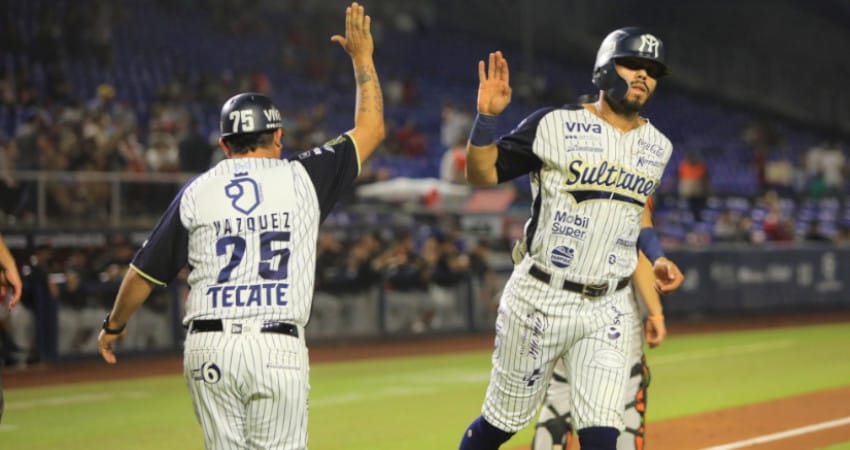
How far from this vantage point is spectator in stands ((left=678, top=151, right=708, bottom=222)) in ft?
80.4

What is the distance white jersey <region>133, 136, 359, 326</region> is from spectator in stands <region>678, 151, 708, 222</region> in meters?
20.5

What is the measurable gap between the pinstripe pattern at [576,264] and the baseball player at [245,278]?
117 cm

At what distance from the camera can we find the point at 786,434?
30.9 ft

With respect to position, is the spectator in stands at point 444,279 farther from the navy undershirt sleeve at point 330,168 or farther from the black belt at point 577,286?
the navy undershirt sleeve at point 330,168

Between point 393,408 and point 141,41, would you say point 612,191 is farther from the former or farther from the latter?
point 141,41

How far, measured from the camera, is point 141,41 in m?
25.2

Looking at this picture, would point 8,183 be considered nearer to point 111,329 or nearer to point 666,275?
point 111,329

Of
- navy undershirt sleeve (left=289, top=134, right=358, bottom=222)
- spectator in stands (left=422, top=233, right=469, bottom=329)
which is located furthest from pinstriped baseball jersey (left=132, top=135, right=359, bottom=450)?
spectator in stands (left=422, top=233, right=469, bottom=329)

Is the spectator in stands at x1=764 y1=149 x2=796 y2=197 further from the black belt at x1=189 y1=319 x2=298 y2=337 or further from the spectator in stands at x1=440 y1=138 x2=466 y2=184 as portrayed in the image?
the black belt at x1=189 y1=319 x2=298 y2=337

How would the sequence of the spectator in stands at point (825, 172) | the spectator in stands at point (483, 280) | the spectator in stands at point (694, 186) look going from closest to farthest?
the spectator in stands at point (483, 280) < the spectator in stands at point (694, 186) < the spectator in stands at point (825, 172)

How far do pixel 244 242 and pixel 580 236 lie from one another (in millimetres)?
1595

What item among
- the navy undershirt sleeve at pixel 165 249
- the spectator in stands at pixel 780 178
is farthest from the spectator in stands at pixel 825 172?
the navy undershirt sleeve at pixel 165 249

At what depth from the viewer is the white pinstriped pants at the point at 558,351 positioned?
5.39 meters

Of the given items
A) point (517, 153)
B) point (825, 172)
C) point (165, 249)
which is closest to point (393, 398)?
point (517, 153)
